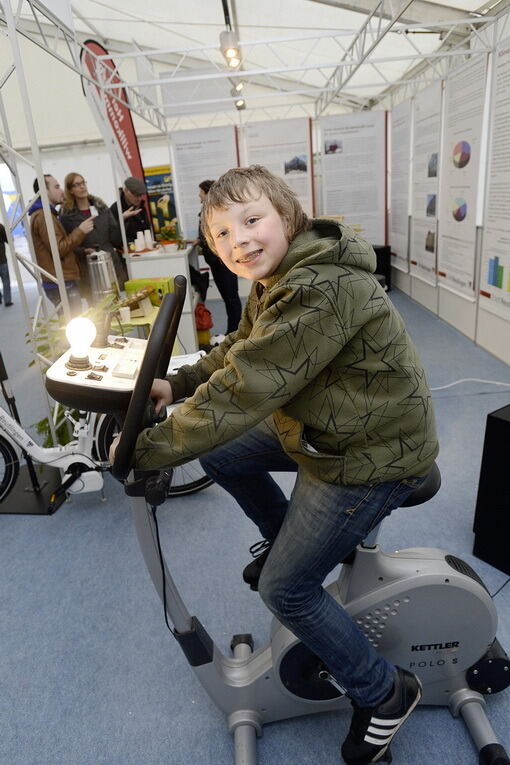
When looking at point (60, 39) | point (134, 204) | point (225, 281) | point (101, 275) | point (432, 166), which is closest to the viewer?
point (101, 275)

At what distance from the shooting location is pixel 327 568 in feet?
3.86

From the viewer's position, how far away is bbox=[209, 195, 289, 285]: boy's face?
107cm

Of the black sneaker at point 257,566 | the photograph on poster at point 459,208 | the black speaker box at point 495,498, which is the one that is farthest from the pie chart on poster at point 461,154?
the black sneaker at point 257,566

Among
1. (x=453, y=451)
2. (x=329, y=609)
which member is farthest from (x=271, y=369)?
(x=453, y=451)

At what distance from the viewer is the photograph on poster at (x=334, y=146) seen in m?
7.29

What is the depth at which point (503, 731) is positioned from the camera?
1.44 m

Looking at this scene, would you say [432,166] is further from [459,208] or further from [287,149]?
[287,149]

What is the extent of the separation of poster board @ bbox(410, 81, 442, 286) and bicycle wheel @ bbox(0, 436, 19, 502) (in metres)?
4.69

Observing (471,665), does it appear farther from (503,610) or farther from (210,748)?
(210,748)

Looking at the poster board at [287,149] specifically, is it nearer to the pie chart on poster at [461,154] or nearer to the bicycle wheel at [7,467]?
the pie chart on poster at [461,154]

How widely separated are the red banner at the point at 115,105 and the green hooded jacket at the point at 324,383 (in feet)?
13.1

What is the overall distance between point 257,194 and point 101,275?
2.56 metres

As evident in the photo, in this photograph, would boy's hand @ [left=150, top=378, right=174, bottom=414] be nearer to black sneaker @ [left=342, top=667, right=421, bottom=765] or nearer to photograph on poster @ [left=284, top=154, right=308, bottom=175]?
black sneaker @ [left=342, top=667, right=421, bottom=765]

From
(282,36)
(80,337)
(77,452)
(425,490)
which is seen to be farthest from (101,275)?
(282,36)
